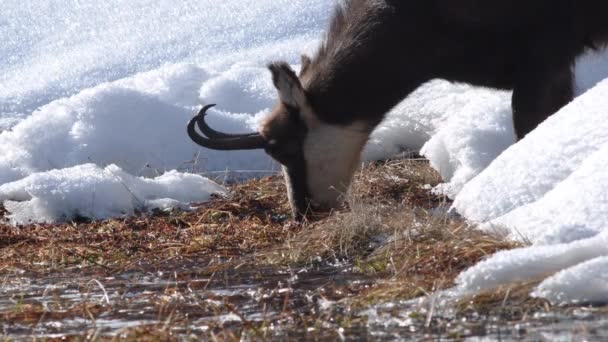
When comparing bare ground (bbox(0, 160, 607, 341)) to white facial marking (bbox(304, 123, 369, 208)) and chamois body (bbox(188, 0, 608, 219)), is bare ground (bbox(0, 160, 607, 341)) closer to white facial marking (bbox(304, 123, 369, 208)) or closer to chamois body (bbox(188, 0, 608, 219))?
white facial marking (bbox(304, 123, 369, 208))

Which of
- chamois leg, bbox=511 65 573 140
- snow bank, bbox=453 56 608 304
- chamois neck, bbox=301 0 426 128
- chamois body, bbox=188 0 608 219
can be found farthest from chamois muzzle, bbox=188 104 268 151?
snow bank, bbox=453 56 608 304

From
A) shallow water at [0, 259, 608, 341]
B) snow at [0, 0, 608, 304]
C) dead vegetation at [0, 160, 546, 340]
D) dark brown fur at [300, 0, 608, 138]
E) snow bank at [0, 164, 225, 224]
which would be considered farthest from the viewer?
snow bank at [0, 164, 225, 224]

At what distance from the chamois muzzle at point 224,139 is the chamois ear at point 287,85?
346 mm

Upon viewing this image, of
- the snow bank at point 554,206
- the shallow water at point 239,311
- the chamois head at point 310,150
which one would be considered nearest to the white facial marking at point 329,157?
the chamois head at point 310,150

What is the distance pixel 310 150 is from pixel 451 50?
3.52ft

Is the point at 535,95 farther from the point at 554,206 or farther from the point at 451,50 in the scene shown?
the point at 554,206

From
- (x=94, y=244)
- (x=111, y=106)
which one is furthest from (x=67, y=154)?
(x=94, y=244)

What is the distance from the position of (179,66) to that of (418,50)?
4585 millimetres

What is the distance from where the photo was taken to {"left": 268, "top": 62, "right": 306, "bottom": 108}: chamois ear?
24.4ft

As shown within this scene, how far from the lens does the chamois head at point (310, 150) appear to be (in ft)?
24.9

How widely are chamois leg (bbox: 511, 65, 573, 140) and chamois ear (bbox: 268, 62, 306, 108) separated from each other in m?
1.33

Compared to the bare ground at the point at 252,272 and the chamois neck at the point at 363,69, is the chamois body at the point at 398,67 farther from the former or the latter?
the bare ground at the point at 252,272

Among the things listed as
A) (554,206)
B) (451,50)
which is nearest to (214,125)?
(451,50)

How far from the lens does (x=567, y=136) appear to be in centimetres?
531
